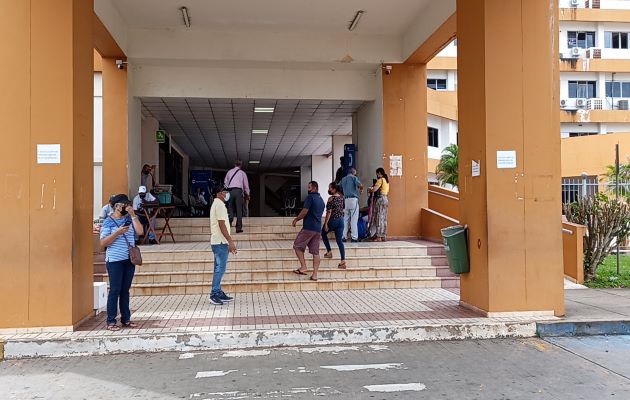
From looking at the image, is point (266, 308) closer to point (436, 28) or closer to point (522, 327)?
point (522, 327)

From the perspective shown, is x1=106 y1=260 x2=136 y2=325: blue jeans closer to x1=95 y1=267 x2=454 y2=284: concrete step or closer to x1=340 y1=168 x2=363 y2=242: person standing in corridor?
x1=95 y1=267 x2=454 y2=284: concrete step

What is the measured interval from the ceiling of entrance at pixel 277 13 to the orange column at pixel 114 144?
1.75m

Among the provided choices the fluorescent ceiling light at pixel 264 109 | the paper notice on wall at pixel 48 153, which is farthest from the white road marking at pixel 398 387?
the fluorescent ceiling light at pixel 264 109

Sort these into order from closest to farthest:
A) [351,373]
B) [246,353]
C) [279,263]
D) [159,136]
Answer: [351,373] < [246,353] < [279,263] < [159,136]

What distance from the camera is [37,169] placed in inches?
265

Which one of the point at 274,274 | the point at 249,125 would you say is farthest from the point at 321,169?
the point at 274,274

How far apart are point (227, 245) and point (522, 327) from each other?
4.14 meters

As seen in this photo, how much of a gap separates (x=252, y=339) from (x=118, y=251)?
1.90 metres

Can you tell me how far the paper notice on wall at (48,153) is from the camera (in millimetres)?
6738

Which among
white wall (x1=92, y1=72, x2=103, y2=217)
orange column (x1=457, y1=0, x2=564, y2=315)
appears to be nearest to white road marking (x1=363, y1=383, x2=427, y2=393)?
orange column (x1=457, y1=0, x2=564, y2=315)

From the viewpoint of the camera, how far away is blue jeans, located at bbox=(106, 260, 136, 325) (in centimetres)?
673

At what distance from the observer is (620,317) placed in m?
7.40

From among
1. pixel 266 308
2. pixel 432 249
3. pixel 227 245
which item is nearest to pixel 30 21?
pixel 227 245

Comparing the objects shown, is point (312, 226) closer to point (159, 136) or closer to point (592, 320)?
point (592, 320)
